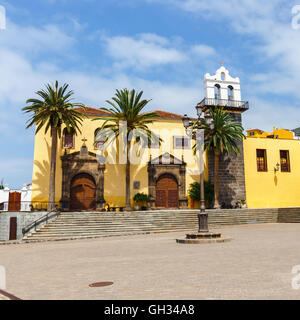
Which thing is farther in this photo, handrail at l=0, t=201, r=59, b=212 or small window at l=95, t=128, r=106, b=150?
small window at l=95, t=128, r=106, b=150

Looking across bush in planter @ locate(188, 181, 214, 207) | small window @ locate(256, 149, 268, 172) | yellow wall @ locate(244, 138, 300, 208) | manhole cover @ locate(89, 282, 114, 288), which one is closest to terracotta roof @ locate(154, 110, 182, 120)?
bush in planter @ locate(188, 181, 214, 207)

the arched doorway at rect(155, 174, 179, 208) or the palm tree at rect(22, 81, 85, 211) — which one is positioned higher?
the palm tree at rect(22, 81, 85, 211)

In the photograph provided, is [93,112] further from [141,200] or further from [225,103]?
[225,103]

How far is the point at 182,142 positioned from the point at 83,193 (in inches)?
433

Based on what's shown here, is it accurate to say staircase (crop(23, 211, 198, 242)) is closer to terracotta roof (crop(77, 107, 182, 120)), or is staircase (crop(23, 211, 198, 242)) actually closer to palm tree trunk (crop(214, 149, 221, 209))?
palm tree trunk (crop(214, 149, 221, 209))

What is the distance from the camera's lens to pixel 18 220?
74.9 ft

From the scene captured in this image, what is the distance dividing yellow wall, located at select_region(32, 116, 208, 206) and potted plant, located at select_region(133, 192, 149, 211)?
65cm

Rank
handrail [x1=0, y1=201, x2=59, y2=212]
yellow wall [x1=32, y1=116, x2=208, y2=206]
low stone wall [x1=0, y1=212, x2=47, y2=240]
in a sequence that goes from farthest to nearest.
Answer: yellow wall [x1=32, y1=116, x2=208, y2=206] < handrail [x1=0, y1=201, x2=59, y2=212] < low stone wall [x1=0, y1=212, x2=47, y2=240]

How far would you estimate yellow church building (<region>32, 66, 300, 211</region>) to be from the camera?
29.2 metres

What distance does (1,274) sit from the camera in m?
8.03

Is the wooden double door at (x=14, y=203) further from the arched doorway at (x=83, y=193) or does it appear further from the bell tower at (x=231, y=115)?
the bell tower at (x=231, y=115)

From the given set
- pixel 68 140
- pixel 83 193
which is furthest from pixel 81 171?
pixel 68 140

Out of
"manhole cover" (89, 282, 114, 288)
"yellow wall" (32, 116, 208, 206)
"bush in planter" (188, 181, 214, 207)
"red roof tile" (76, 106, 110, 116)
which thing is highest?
"red roof tile" (76, 106, 110, 116)
